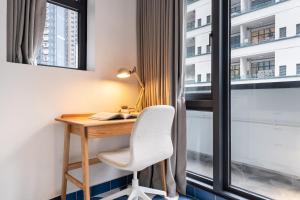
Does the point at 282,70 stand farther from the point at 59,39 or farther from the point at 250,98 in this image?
the point at 59,39

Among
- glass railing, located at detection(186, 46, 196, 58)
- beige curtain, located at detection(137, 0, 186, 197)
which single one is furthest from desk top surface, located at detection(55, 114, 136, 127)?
glass railing, located at detection(186, 46, 196, 58)

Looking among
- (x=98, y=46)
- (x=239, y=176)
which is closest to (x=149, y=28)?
(x=98, y=46)

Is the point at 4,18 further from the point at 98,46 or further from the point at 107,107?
the point at 107,107

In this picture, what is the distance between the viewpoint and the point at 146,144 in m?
1.52

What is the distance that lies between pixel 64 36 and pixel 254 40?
1.74 metres

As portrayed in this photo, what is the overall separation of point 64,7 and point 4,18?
0.66m

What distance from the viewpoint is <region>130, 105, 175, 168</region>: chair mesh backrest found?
1.45m

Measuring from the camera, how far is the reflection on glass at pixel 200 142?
6.48ft

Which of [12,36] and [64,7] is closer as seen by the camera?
[12,36]

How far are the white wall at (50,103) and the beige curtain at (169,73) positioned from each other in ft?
1.07

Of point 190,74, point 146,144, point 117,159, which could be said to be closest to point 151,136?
point 146,144

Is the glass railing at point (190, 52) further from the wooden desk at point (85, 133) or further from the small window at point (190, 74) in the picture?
the wooden desk at point (85, 133)

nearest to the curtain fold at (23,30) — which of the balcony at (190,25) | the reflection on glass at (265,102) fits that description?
the balcony at (190,25)

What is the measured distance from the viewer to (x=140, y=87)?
234 cm
